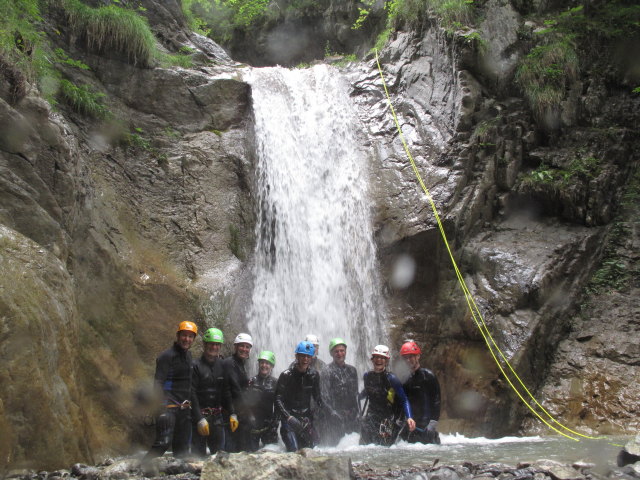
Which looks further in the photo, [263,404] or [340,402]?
[340,402]

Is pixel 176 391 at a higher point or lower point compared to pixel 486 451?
higher

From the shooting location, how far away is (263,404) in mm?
6375

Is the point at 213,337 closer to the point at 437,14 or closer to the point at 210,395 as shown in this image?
the point at 210,395

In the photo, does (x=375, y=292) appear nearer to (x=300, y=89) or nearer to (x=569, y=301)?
(x=569, y=301)

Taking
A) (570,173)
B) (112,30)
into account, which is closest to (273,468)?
(570,173)

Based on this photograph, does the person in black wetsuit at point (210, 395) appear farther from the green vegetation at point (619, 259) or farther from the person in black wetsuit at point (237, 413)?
the green vegetation at point (619, 259)

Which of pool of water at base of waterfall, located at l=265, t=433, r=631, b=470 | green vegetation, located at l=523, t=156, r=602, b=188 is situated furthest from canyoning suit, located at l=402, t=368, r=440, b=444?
green vegetation, located at l=523, t=156, r=602, b=188

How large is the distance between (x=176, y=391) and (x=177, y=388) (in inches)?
1.3

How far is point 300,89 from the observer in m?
12.2

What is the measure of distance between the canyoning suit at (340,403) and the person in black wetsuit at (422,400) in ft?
2.39

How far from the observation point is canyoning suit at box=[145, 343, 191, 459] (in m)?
5.39

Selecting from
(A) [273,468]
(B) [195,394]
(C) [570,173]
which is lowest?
(A) [273,468]

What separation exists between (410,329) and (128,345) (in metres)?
4.64

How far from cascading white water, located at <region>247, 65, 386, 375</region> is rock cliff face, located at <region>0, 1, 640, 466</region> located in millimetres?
397
